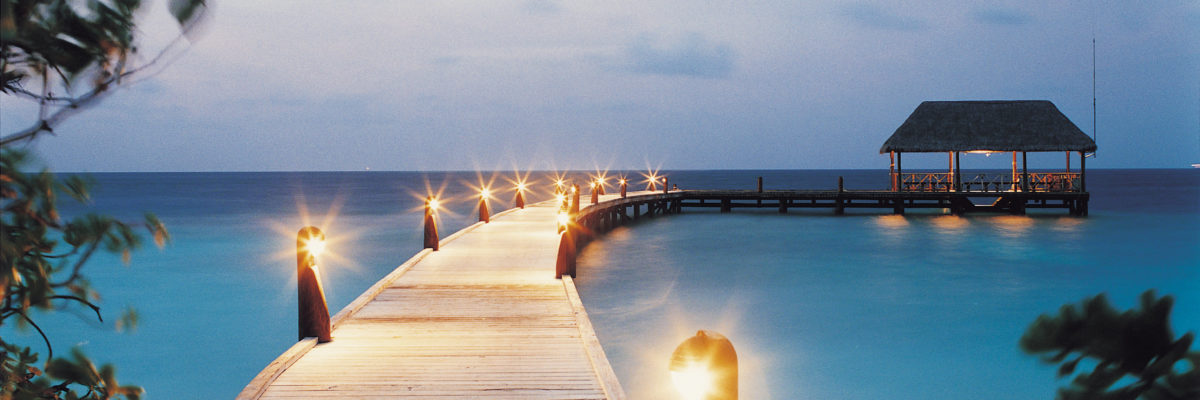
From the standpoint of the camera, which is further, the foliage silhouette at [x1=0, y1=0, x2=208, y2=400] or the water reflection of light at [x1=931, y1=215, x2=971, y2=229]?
the water reflection of light at [x1=931, y1=215, x2=971, y2=229]

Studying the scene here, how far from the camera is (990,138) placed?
35.0m

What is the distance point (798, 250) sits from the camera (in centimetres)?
2506

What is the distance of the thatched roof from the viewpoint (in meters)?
34.2

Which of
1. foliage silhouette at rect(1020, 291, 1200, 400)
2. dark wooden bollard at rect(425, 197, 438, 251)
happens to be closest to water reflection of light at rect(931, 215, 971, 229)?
dark wooden bollard at rect(425, 197, 438, 251)

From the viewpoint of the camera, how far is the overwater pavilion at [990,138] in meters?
33.5

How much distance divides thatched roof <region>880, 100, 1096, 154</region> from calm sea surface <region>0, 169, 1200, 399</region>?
3.25 meters

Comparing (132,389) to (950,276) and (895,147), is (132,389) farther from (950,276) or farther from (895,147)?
(895,147)

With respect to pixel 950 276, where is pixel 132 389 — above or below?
above

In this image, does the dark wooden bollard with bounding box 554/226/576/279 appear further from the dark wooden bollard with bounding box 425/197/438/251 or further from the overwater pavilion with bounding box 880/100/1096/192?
the overwater pavilion with bounding box 880/100/1096/192

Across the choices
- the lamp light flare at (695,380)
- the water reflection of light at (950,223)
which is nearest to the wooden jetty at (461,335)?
the lamp light flare at (695,380)

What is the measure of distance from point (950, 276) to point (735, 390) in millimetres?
19095

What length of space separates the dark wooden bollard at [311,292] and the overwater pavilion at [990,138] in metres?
30.3

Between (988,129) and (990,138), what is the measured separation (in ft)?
2.25

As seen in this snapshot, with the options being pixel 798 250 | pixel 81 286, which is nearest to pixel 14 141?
pixel 81 286
